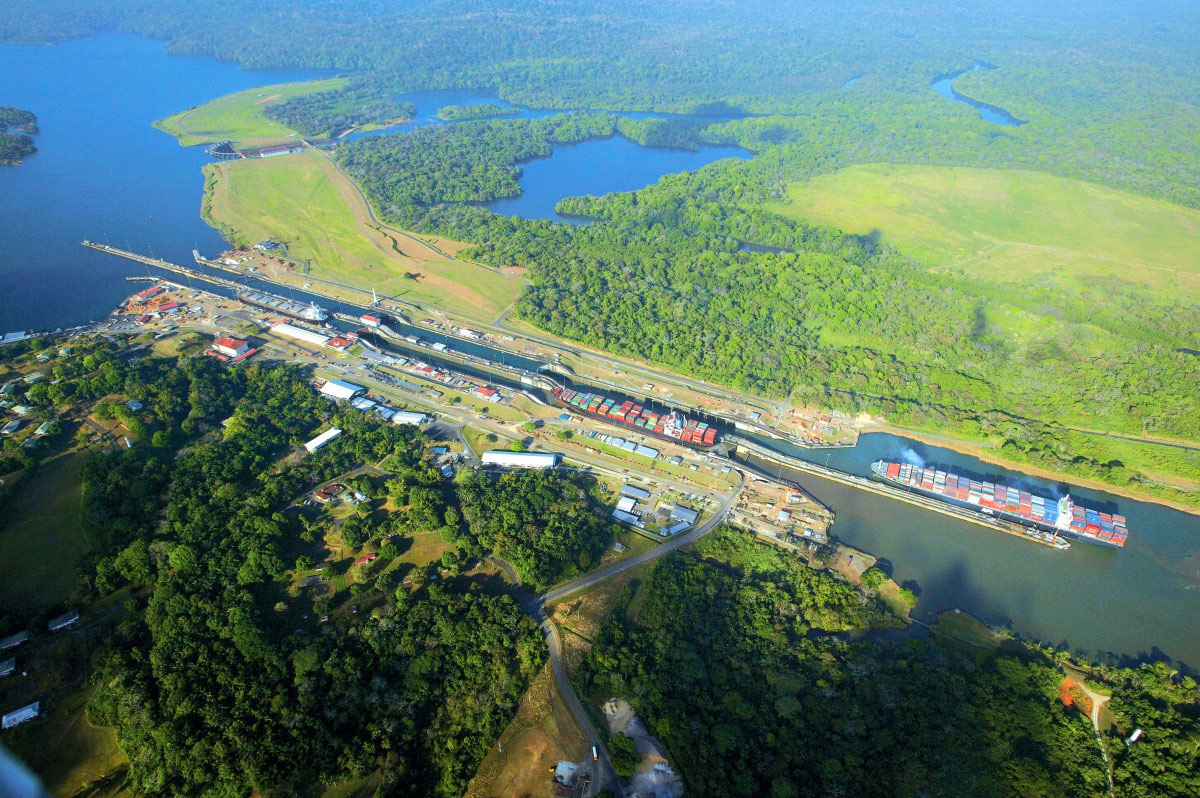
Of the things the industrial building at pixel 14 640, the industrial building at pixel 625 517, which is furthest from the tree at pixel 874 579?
the industrial building at pixel 14 640

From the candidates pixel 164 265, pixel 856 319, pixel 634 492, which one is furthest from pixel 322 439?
pixel 856 319

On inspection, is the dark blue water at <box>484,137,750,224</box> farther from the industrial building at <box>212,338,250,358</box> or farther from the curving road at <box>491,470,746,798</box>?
the curving road at <box>491,470,746,798</box>

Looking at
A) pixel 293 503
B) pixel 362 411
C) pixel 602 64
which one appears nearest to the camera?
pixel 293 503

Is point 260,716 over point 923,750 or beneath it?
over

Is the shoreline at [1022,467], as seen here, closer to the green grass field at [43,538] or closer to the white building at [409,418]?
the white building at [409,418]

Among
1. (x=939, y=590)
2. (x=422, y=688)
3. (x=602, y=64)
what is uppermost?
(x=602, y=64)

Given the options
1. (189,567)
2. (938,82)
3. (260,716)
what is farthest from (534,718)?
(938,82)

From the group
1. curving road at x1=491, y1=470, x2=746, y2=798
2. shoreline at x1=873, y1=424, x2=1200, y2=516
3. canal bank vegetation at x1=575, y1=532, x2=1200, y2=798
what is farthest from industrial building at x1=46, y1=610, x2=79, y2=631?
shoreline at x1=873, y1=424, x2=1200, y2=516

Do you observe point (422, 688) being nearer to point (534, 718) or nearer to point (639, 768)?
point (534, 718)
